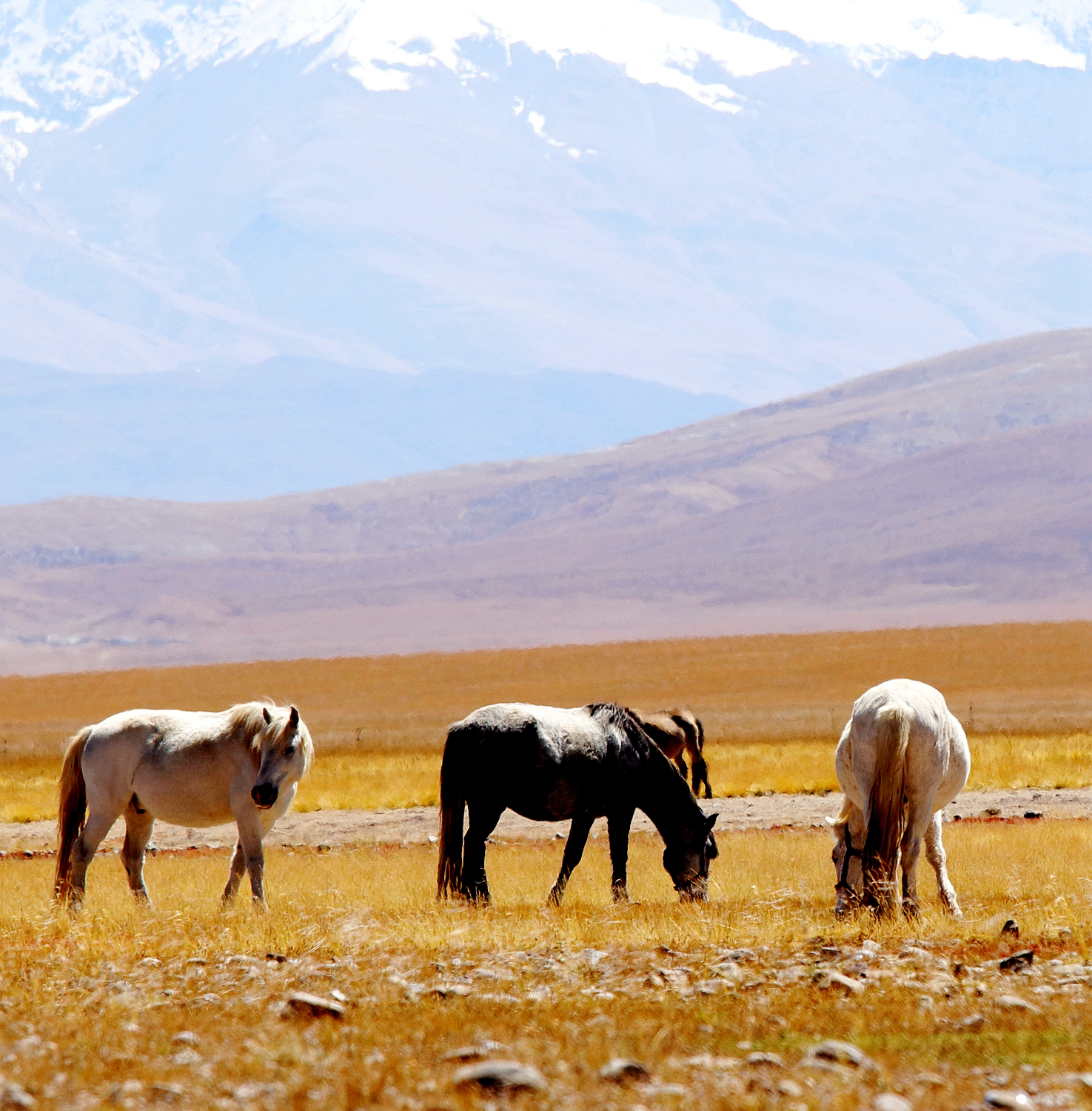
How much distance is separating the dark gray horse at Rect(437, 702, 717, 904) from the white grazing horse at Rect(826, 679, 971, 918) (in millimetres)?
1615

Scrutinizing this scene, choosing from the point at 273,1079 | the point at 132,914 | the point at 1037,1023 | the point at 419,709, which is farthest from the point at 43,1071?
the point at 419,709

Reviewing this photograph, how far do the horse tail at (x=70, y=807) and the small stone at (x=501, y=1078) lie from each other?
784 centimetres

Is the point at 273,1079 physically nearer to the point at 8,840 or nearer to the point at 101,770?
the point at 101,770

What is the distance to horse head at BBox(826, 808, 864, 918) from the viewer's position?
11.8 metres

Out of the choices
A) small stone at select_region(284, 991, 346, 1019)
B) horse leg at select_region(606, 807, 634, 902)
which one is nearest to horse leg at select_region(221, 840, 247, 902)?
horse leg at select_region(606, 807, 634, 902)

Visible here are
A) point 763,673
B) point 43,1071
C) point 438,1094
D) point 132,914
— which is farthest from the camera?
point 763,673

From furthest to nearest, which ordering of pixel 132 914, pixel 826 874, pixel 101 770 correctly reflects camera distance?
pixel 826 874
pixel 101 770
pixel 132 914

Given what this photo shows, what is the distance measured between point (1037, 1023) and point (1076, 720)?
36.2 m

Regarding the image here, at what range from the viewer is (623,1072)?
633cm

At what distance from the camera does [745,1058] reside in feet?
22.0

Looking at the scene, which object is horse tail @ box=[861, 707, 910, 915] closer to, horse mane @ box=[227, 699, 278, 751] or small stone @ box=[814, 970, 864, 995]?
small stone @ box=[814, 970, 864, 995]

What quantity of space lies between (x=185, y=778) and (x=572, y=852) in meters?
3.28

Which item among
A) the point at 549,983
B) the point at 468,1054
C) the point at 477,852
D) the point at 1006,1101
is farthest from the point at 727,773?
the point at 1006,1101

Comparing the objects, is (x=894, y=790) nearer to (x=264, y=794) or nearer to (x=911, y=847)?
(x=911, y=847)
